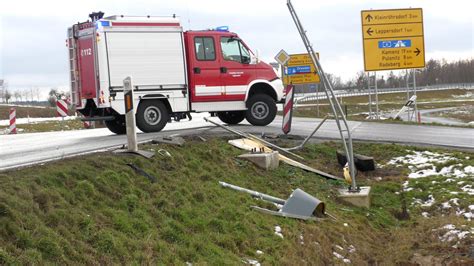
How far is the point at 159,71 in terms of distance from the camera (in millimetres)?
13602

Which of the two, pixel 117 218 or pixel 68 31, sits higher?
pixel 68 31

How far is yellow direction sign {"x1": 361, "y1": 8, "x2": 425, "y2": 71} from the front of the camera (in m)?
25.2

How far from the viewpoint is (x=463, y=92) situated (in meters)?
111

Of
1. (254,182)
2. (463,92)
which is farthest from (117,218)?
(463,92)

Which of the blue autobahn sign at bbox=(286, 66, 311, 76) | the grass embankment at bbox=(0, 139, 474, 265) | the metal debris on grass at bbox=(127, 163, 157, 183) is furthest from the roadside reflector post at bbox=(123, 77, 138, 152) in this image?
the blue autobahn sign at bbox=(286, 66, 311, 76)

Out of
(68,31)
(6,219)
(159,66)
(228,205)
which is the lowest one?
(228,205)

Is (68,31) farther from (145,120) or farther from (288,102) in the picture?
(288,102)

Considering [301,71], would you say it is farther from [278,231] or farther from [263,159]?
[278,231]

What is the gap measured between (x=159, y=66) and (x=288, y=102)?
3247 mm

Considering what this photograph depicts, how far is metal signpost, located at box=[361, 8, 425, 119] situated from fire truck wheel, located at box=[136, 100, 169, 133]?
13.9 metres

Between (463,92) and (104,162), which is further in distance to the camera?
(463,92)

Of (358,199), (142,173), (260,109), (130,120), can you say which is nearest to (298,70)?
(260,109)

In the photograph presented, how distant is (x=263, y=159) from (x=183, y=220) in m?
3.86

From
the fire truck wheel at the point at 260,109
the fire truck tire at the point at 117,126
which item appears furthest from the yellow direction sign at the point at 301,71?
the fire truck tire at the point at 117,126
